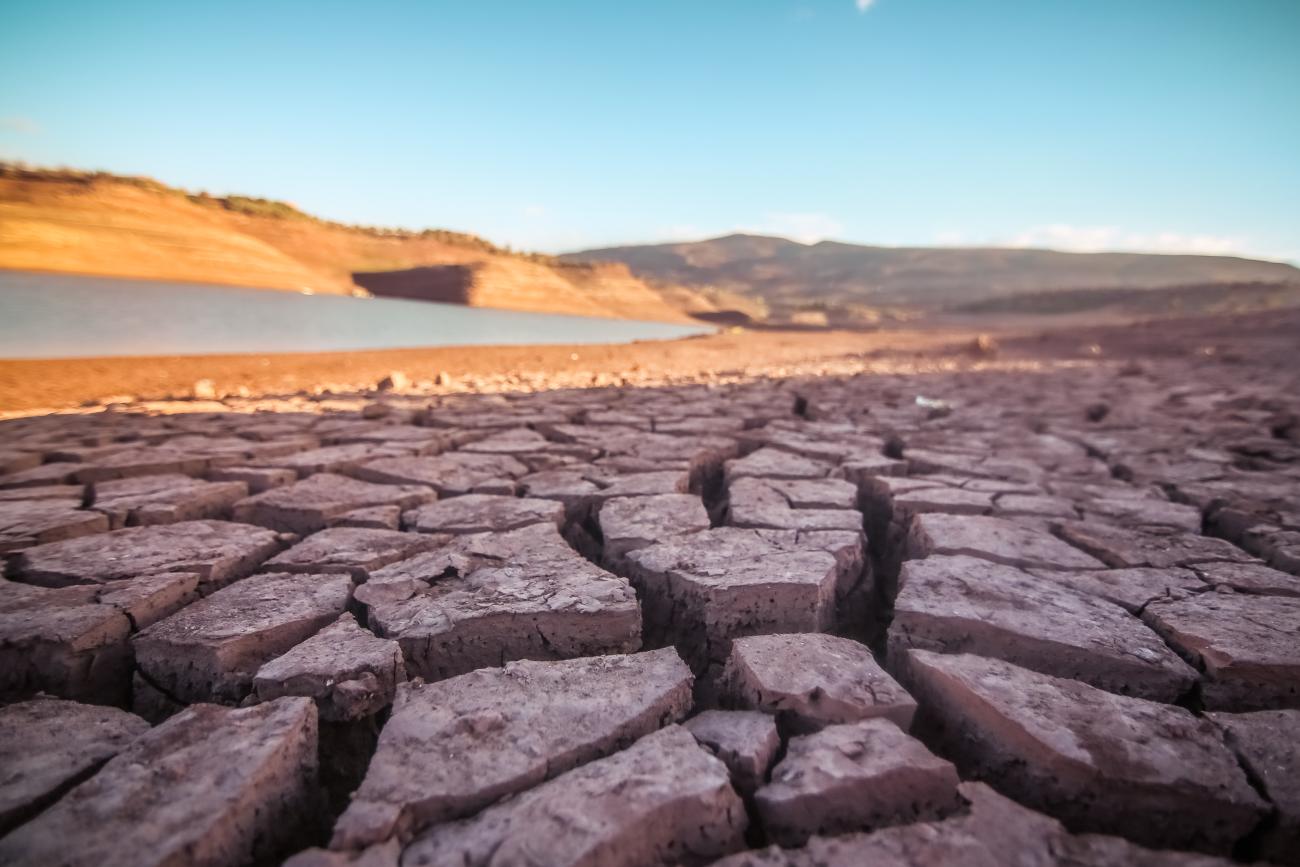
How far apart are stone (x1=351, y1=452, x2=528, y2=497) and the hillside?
17.1 m

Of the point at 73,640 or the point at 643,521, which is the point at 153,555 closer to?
the point at 73,640

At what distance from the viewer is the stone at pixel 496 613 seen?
1160 mm

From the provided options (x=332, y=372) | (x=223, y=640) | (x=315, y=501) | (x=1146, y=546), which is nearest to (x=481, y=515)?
(x=315, y=501)

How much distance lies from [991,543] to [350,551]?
1620 mm

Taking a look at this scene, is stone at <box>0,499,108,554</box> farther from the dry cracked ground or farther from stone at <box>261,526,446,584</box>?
stone at <box>261,526,446,584</box>

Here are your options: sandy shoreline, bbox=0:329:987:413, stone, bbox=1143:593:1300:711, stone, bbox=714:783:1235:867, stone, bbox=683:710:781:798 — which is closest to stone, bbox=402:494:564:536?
stone, bbox=683:710:781:798

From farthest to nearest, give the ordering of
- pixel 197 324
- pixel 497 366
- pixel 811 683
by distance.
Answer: pixel 197 324
pixel 497 366
pixel 811 683

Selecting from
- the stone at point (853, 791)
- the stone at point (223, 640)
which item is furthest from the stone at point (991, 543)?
the stone at point (223, 640)

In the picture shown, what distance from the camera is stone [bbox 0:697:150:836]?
0.77 m

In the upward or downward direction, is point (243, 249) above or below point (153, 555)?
above

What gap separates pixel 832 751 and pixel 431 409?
3254 mm

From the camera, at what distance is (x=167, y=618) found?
47.4 inches

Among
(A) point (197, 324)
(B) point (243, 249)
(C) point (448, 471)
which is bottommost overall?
(C) point (448, 471)

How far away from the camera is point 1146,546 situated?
1657 mm
